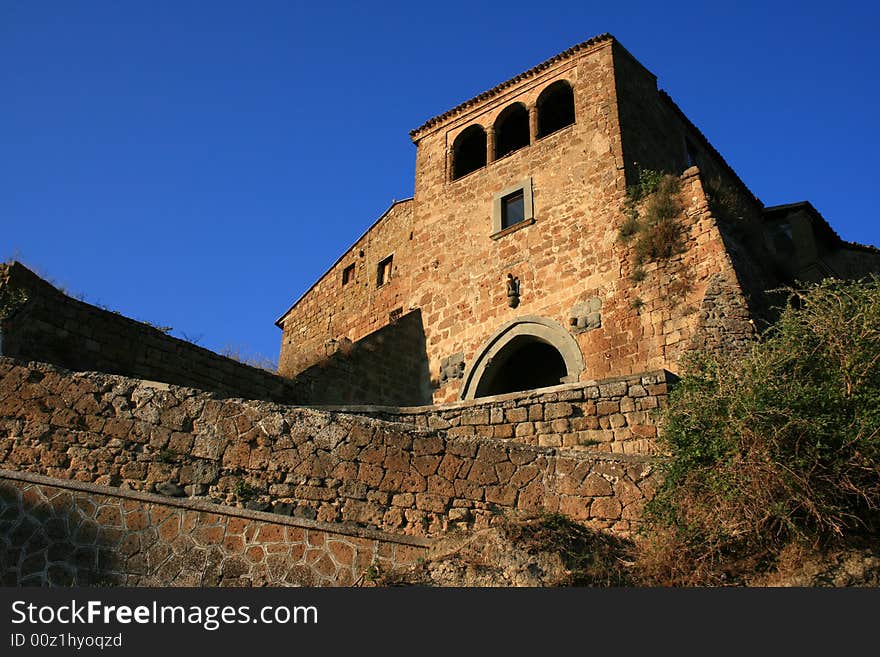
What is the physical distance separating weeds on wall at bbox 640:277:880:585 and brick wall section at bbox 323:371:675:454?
5.44ft

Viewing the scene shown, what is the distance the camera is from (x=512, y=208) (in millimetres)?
15742

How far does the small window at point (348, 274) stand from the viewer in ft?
65.4

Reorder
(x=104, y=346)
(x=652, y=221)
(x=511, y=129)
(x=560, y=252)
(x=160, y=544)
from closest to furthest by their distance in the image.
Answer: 1. (x=160, y=544)
2. (x=104, y=346)
3. (x=652, y=221)
4. (x=560, y=252)
5. (x=511, y=129)

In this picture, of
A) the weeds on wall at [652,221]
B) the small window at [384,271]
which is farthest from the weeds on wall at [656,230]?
the small window at [384,271]

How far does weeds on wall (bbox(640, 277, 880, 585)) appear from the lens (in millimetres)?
6410

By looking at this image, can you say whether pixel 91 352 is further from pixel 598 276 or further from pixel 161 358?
pixel 598 276

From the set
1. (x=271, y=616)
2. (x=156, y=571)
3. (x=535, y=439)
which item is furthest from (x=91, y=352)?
(x=271, y=616)

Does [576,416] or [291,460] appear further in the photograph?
[576,416]

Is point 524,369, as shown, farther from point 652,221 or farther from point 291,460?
point 291,460

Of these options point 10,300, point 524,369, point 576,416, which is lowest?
point 576,416

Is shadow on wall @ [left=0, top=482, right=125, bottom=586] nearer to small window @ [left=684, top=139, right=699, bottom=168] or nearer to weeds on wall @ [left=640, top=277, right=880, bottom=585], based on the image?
weeds on wall @ [left=640, top=277, right=880, bottom=585]

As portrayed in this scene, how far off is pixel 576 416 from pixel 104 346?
6625mm

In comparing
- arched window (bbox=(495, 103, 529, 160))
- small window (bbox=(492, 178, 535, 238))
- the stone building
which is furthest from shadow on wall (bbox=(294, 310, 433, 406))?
arched window (bbox=(495, 103, 529, 160))

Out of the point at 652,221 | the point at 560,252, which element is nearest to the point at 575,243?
the point at 560,252
